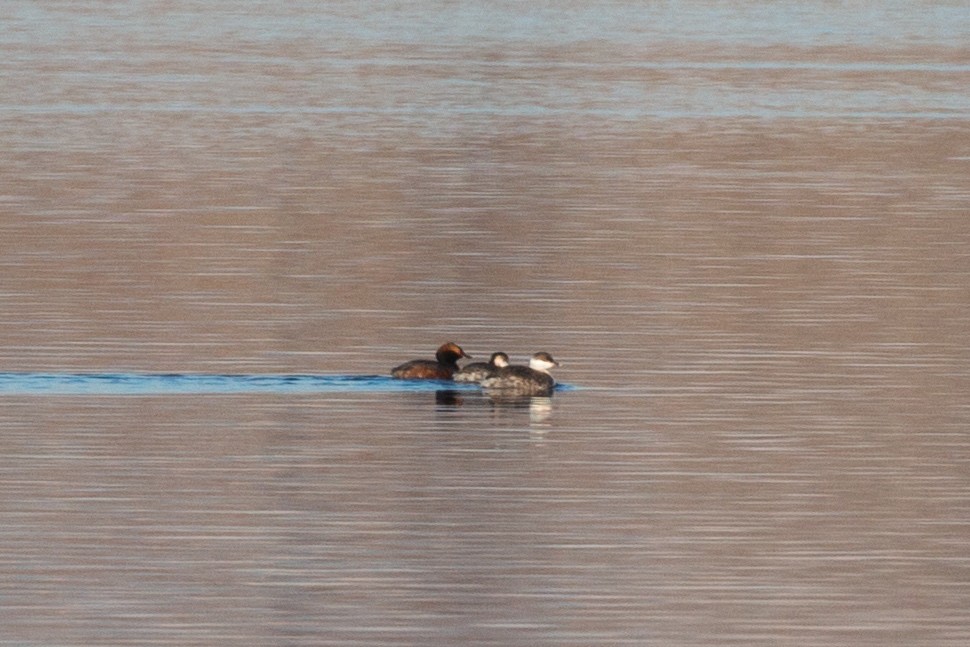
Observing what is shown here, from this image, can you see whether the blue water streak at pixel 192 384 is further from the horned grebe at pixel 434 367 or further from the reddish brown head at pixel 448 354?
the reddish brown head at pixel 448 354

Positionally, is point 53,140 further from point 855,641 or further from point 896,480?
point 855,641

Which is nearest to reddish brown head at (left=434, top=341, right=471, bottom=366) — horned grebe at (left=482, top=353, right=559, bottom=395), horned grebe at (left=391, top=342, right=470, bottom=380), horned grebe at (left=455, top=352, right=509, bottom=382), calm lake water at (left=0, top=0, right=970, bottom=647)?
horned grebe at (left=391, top=342, right=470, bottom=380)

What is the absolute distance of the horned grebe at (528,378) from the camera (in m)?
18.8

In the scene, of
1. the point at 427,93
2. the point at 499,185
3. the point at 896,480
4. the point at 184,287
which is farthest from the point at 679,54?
the point at 896,480

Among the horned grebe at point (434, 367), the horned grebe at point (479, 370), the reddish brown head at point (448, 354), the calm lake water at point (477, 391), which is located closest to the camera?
the calm lake water at point (477, 391)

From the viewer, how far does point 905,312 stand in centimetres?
2292

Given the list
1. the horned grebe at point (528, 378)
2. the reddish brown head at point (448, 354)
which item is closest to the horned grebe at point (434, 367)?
the reddish brown head at point (448, 354)

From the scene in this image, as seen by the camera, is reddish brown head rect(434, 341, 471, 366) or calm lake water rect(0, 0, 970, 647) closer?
calm lake water rect(0, 0, 970, 647)

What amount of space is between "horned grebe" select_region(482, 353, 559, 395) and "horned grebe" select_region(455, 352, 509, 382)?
62mm

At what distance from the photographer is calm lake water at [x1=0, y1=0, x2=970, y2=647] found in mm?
13039

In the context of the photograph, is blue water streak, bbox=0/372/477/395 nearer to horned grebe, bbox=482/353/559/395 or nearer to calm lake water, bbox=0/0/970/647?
calm lake water, bbox=0/0/970/647

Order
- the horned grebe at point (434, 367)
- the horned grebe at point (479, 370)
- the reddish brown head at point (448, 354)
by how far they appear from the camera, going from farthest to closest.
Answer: the reddish brown head at point (448, 354) → the horned grebe at point (434, 367) → the horned grebe at point (479, 370)

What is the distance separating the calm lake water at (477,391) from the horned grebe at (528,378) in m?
0.11

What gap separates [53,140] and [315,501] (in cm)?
2786
